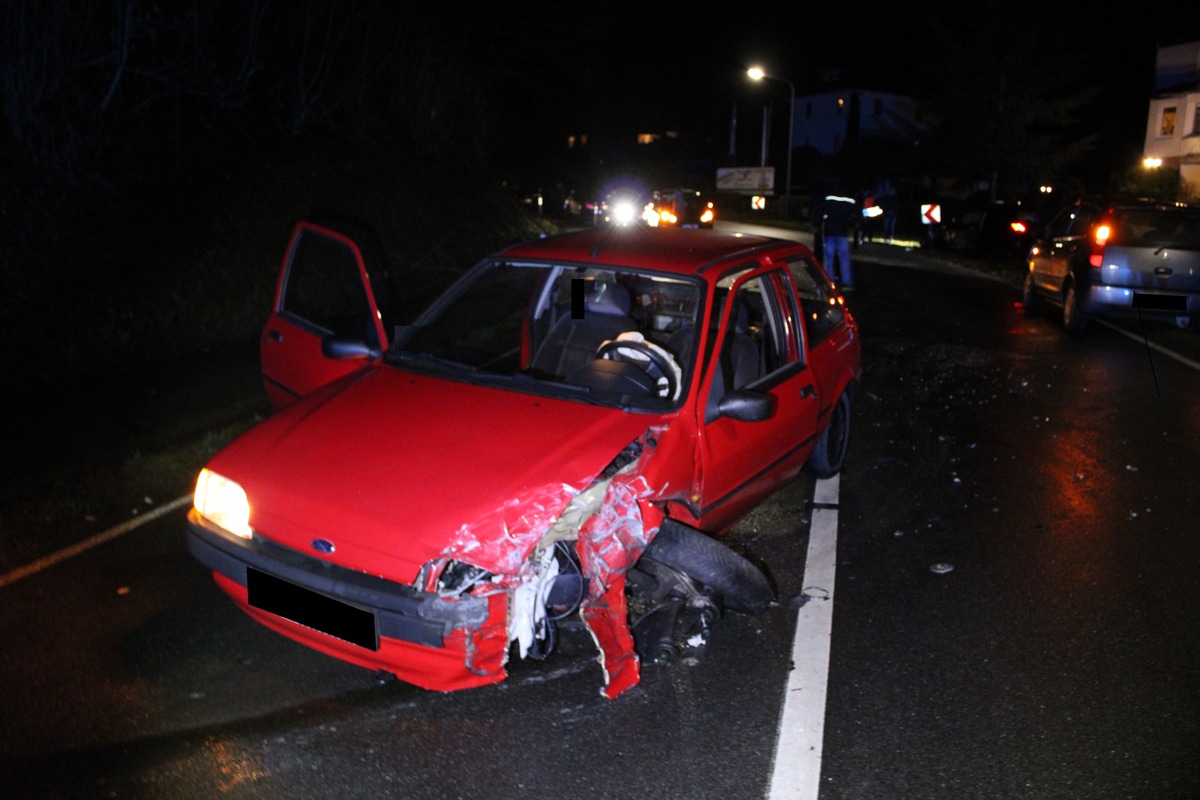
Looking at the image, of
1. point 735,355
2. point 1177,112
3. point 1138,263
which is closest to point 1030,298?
point 1138,263

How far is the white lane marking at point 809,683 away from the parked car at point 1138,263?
769cm

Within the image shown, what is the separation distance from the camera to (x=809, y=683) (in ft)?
13.3

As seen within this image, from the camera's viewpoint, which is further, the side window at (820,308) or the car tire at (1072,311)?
the car tire at (1072,311)

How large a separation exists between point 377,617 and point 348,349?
1956mm

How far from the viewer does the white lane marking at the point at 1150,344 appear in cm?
1051

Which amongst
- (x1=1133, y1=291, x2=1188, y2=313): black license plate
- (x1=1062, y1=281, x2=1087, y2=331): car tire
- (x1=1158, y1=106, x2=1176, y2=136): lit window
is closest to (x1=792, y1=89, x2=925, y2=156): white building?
(x1=1158, y1=106, x2=1176, y2=136): lit window

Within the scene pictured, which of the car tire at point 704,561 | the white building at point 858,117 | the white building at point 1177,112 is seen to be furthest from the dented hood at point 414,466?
the white building at point 858,117

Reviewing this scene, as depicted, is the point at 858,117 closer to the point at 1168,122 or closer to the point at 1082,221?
the point at 1168,122

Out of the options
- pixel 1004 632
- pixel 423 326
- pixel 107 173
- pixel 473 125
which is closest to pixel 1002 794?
pixel 1004 632

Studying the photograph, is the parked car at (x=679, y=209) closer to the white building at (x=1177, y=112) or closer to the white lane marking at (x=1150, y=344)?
the white building at (x=1177, y=112)

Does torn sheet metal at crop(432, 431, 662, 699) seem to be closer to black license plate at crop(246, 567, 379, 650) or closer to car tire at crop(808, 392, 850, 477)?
black license plate at crop(246, 567, 379, 650)

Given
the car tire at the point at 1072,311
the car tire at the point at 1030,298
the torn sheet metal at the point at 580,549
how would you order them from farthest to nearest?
the car tire at the point at 1030,298, the car tire at the point at 1072,311, the torn sheet metal at the point at 580,549

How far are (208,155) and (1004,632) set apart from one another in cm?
1423

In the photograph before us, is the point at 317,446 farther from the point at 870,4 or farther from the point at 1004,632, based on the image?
the point at 870,4
